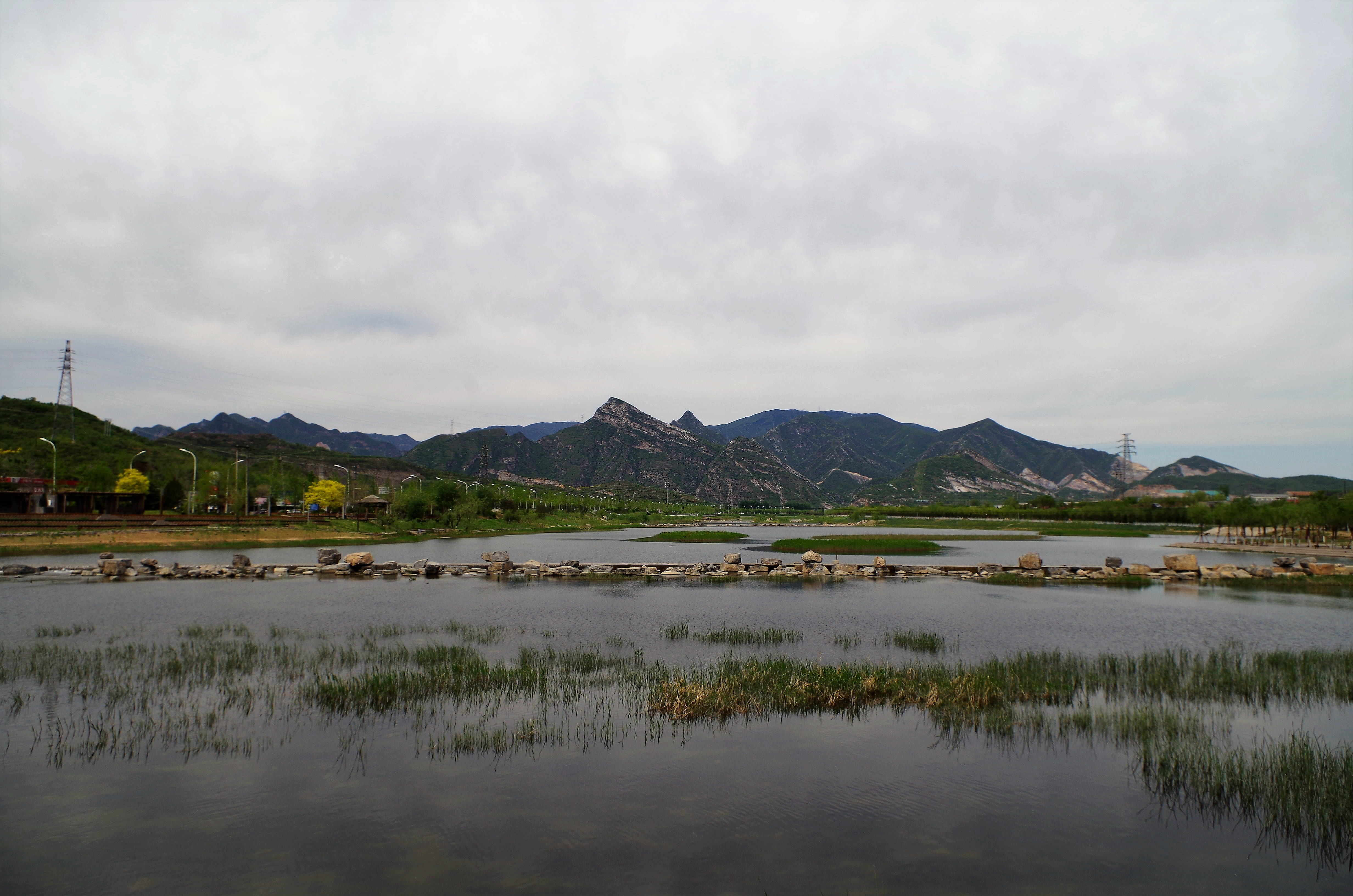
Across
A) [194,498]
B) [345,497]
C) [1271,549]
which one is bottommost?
[1271,549]

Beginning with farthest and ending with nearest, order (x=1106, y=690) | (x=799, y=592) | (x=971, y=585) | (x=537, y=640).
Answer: (x=971, y=585) < (x=799, y=592) < (x=537, y=640) < (x=1106, y=690)

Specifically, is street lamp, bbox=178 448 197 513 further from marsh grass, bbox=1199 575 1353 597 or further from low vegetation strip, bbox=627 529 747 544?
marsh grass, bbox=1199 575 1353 597

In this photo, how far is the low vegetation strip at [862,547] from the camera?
7669 cm

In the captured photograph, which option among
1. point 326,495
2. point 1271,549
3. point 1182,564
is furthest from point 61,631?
point 326,495

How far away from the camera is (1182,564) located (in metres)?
52.2

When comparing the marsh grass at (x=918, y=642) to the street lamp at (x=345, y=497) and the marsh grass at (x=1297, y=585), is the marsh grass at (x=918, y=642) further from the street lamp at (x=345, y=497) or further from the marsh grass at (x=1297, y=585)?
the street lamp at (x=345, y=497)

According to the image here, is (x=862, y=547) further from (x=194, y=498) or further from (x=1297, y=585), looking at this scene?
(x=194, y=498)

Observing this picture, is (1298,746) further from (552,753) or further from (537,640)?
(537,640)

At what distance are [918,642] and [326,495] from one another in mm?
149228

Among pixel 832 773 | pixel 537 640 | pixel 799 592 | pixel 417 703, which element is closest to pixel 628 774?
pixel 832 773

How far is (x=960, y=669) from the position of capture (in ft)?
63.6

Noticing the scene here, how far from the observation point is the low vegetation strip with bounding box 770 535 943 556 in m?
76.7

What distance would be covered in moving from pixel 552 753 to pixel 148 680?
13.2m

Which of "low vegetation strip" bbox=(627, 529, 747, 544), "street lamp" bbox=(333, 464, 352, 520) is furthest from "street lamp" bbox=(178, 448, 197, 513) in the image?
"low vegetation strip" bbox=(627, 529, 747, 544)
